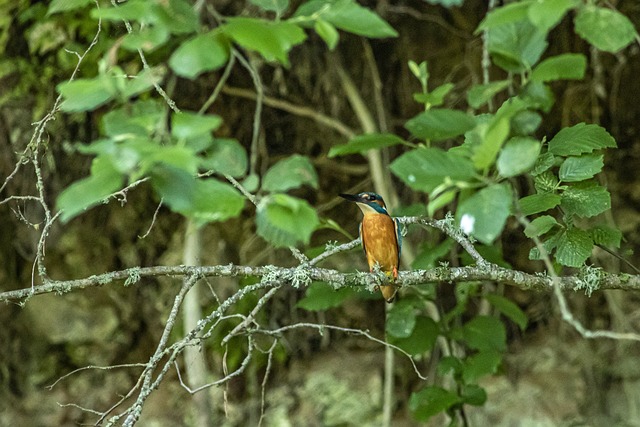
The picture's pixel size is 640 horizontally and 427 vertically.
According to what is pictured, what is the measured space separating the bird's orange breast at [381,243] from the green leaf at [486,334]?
395 millimetres

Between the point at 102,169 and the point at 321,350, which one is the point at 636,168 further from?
the point at 102,169

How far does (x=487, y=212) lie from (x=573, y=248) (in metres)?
1.10

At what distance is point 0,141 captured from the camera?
12.8 ft

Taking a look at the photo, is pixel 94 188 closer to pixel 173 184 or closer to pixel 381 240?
pixel 173 184

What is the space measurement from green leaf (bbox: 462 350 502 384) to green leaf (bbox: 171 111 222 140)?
2143mm

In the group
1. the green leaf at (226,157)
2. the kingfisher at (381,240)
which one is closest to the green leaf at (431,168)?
the green leaf at (226,157)

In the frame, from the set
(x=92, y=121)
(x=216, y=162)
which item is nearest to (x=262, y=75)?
(x=92, y=121)

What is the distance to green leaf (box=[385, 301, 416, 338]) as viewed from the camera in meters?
2.96

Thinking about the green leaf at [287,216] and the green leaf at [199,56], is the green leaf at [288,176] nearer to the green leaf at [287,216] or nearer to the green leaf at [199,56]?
the green leaf at [287,216]

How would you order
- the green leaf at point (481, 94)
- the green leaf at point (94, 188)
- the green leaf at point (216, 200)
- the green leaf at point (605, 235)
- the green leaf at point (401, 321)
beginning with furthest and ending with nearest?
the green leaf at point (401, 321) < the green leaf at point (605, 235) < the green leaf at point (481, 94) < the green leaf at point (216, 200) < the green leaf at point (94, 188)

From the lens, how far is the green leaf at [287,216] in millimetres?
1217

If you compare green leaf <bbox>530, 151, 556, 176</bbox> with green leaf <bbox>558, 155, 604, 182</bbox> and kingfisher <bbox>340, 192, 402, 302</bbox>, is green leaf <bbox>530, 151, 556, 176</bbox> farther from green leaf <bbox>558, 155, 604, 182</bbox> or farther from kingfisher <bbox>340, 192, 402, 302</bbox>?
kingfisher <bbox>340, 192, 402, 302</bbox>

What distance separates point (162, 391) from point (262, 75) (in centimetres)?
194

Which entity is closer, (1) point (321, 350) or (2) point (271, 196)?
(2) point (271, 196)
